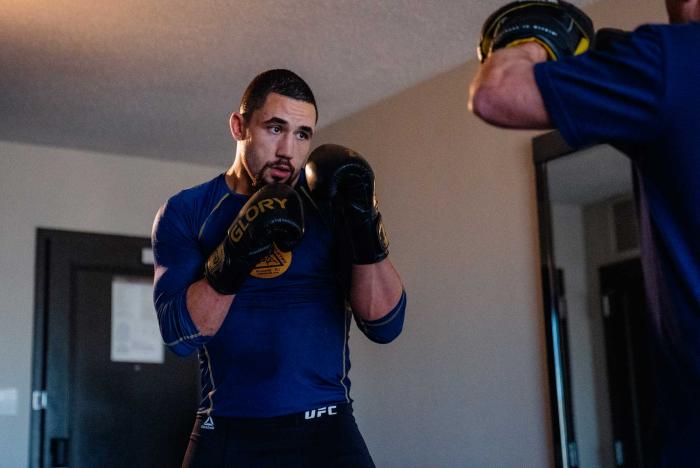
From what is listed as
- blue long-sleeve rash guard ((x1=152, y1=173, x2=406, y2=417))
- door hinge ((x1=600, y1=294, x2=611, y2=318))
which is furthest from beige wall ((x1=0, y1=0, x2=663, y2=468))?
blue long-sleeve rash guard ((x1=152, y1=173, x2=406, y2=417))

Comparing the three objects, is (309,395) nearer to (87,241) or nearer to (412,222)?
(412,222)

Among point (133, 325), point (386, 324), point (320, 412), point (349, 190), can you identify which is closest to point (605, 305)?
point (386, 324)

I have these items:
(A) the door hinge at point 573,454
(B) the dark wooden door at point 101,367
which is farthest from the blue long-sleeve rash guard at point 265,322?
(B) the dark wooden door at point 101,367

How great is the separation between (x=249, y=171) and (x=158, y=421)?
294 centimetres

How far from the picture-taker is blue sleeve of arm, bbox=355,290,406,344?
2.01 metres

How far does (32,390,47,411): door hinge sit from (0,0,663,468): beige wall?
0.04 m

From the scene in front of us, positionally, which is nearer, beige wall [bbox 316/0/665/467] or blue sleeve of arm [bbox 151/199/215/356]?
blue sleeve of arm [bbox 151/199/215/356]

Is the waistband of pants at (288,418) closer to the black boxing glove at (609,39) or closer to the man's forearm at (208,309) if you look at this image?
the man's forearm at (208,309)

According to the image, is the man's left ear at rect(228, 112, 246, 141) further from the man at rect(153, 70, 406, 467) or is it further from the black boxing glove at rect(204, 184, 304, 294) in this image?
the black boxing glove at rect(204, 184, 304, 294)

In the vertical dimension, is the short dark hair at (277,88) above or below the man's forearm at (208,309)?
above

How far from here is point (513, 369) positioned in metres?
3.57

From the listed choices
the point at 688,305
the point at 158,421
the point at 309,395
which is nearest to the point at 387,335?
the point at 309,395

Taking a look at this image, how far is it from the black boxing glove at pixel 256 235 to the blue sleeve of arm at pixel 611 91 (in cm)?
75

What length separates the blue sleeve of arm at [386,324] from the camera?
201 centimetres
